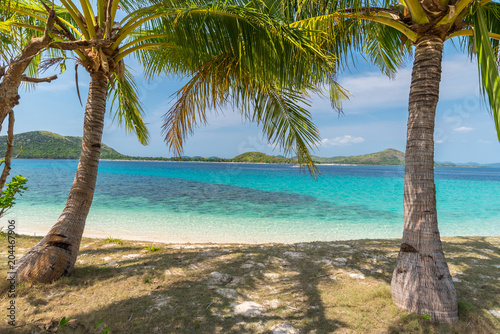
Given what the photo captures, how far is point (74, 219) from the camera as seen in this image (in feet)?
11.8

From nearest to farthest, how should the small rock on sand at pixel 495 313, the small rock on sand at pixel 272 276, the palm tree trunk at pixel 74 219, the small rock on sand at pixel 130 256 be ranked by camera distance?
the small rock on sand at pixel 495 313 < the palm tree trunk at pixel 74 219 < the small rock on sand at pixel 272 276 < the small rock on sand at pixel 130 256

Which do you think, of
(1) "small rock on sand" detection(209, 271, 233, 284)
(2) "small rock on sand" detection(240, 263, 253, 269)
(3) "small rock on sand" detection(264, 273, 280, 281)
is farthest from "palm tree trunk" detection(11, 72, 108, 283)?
(3) "small rock on sand" detection(264, 273, 280, 281)

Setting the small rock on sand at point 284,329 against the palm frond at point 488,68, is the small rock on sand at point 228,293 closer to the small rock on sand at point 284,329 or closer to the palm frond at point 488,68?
the small rock on sand at point 284,329

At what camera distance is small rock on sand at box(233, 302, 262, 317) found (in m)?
2.81

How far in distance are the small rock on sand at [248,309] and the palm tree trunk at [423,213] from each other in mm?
1597

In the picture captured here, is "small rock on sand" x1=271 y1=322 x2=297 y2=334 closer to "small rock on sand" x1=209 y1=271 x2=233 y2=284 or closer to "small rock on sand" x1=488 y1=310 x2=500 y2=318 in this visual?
"small rock on sand" x1=209 y1=271 x2=233 y2=284

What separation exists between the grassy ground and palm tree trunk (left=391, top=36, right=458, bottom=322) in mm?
226

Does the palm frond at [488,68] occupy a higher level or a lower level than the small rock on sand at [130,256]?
higher

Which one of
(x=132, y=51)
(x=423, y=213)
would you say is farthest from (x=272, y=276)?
(x=132, y=51)

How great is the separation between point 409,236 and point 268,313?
1839 mm

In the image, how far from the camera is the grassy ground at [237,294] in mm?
2568

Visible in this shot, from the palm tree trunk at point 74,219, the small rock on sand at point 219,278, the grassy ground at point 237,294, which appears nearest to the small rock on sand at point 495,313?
the grassy ground at point 237,294

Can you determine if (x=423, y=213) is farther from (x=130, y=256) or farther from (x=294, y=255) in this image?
(x=130, y=256)

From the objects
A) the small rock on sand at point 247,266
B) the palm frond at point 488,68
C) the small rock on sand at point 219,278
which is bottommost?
the small rock on sand at point 247,266
